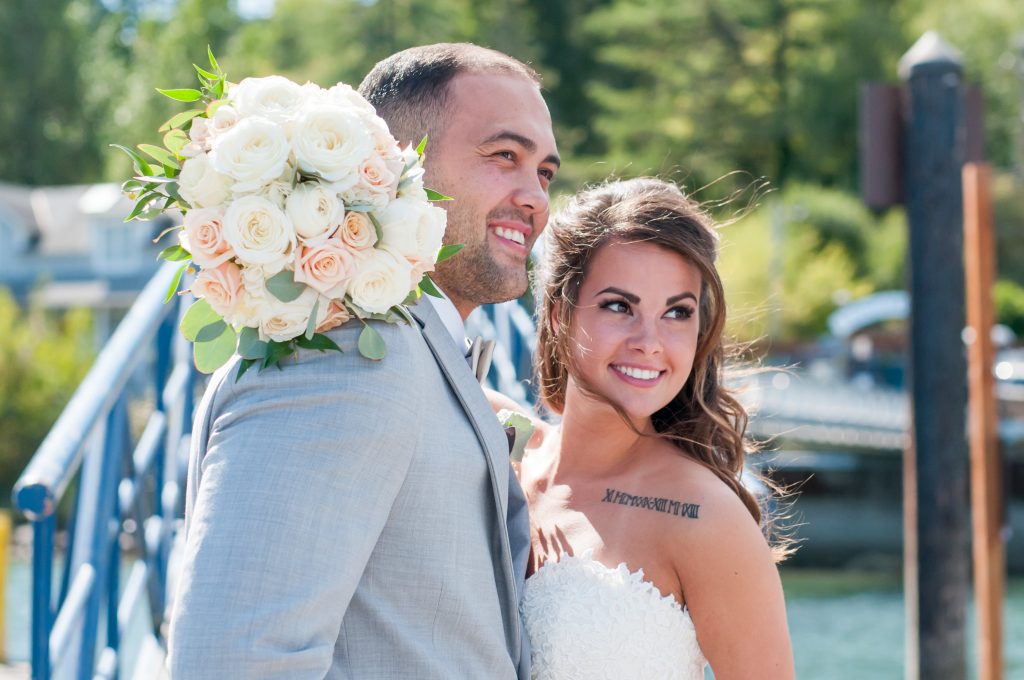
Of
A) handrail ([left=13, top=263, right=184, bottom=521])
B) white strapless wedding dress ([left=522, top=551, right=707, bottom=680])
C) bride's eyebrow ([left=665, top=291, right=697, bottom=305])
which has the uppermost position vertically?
bride's eyebrow ([left=665, top=291, right=697, bottom=305])

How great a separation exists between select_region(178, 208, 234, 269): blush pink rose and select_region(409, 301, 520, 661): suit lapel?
393 mm

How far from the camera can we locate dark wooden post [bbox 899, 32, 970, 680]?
6094mm

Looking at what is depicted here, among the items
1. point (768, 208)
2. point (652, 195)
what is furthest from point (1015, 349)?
point (652, 195)

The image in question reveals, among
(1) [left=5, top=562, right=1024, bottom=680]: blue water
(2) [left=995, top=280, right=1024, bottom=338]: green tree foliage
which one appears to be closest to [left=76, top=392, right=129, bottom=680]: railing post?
(1) [left=5, top=562, right=1024, bottom=680]: blue water

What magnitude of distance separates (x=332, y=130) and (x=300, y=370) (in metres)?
0.38

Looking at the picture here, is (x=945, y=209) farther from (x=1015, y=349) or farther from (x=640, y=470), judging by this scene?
(x=1015, y=349)

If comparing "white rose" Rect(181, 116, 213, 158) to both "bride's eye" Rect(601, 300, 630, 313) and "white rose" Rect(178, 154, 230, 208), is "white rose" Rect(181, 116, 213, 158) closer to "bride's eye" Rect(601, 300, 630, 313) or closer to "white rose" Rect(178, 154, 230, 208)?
"white rose" Rect(178, 154, 230, 208)

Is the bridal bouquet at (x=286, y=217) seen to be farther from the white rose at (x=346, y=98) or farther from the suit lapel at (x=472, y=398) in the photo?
the suit lapel at (x=472, y=398)

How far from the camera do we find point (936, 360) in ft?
20.6

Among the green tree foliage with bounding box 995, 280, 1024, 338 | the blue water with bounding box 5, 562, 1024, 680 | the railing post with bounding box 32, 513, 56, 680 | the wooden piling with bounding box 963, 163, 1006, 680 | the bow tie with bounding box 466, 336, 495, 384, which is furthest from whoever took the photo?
the green tree foliage with bounding box 995, 280, 1024, 338

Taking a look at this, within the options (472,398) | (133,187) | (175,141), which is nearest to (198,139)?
(175,141)

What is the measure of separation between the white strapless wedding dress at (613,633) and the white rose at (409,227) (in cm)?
102

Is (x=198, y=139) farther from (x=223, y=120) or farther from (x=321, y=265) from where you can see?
(x=321, y=265)

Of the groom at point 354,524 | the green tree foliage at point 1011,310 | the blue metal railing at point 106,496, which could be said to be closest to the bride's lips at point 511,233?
the groom at point 354,524
